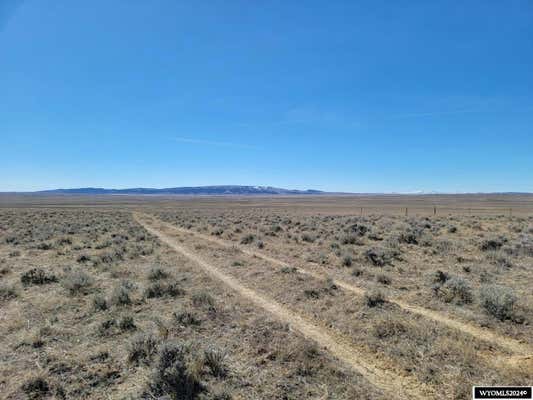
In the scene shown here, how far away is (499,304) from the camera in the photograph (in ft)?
27.6

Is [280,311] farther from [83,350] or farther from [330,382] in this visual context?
[83,350]

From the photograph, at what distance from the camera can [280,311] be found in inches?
359

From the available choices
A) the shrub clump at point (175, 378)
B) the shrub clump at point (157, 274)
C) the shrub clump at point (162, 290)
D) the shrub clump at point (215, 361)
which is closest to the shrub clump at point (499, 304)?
the shrub clump at point (215, 361)

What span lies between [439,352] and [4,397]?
795cm

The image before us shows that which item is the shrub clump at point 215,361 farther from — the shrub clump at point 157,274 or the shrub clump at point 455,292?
the shrub clump at point 455,292

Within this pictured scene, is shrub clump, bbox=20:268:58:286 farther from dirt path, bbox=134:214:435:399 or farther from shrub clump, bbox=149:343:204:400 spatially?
shrub clump, bbox=149:343:204:400

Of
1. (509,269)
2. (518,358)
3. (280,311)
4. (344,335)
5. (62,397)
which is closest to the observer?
(62,397)

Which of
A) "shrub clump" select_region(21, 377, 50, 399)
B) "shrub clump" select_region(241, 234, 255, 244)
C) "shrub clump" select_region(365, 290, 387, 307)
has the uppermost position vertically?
"shrub clump" select_region(365, 290, 387, 307)

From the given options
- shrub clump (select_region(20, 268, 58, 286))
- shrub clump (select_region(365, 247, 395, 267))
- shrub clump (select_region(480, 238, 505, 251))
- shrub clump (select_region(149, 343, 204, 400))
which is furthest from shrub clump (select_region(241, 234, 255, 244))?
shrub clump (select_region(149, 343, 204, 400))

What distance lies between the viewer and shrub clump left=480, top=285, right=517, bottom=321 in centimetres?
823

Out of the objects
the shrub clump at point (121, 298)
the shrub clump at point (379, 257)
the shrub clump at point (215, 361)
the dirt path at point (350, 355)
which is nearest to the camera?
the dirt path at point (350, 355)

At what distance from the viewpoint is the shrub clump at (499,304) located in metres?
8.23

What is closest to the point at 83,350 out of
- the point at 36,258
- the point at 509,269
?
the point at 36,258

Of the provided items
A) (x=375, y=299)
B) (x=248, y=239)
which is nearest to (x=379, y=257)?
(x=375, y=299)
